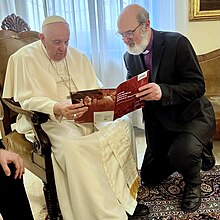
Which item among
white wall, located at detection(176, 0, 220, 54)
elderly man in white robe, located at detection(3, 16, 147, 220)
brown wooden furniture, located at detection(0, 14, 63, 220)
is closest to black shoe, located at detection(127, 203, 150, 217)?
elderly man in white robe, located at detection(3, 16, 147, 220)

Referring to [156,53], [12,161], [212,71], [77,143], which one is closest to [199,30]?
[212,71]

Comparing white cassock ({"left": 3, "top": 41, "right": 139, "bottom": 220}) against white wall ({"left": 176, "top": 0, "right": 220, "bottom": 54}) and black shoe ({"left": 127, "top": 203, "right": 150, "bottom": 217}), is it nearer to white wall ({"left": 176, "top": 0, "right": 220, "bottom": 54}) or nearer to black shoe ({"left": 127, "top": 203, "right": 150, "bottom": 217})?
black shoe ({"left": 127, "top": 203, "right": 150, "bottom": 217})

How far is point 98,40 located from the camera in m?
3.25

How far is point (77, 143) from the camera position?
176cm

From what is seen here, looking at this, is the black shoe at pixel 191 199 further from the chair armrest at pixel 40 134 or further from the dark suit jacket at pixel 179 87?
the chair armrest at pixel 40 134

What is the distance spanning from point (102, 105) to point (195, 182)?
0.82 m

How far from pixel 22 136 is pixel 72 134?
40 centimetres

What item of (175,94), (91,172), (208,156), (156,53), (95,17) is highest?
(95,17)

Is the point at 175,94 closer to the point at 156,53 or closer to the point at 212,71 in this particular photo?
the point at 156,53

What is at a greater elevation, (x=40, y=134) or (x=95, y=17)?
(x=95, y=17)

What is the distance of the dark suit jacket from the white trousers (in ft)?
1.12

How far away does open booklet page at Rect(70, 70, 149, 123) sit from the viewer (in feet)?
5.49

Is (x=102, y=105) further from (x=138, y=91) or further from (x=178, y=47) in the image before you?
(x=178, y=47)

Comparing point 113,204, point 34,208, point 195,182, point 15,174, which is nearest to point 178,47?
point 195,182
